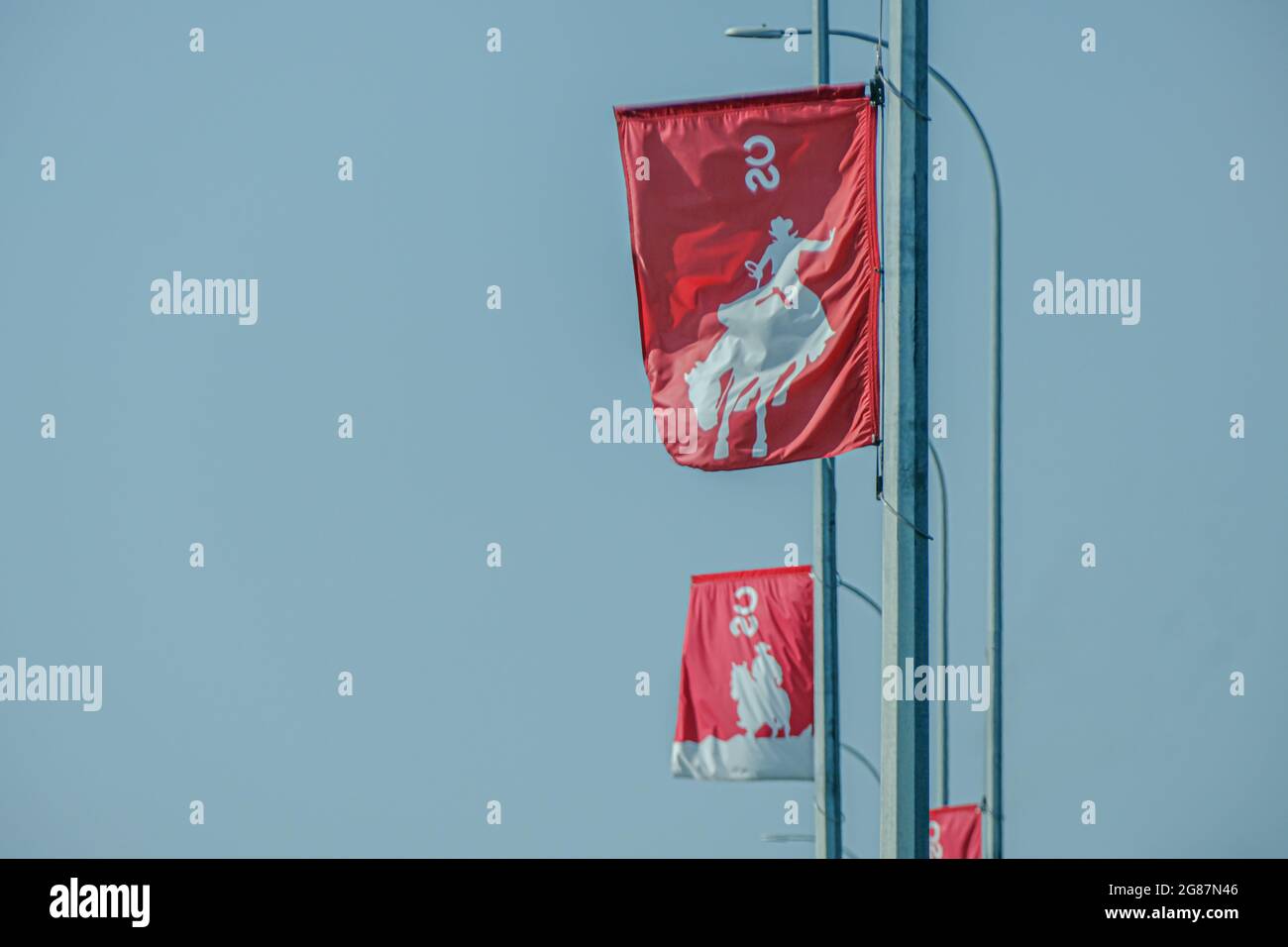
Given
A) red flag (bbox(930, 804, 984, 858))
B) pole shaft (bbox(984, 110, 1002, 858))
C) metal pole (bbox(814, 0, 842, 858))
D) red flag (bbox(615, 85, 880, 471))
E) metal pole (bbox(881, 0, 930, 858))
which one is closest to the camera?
metal pole (bbox(881, 0, 930, 858))

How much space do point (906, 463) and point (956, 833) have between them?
15.3 metres

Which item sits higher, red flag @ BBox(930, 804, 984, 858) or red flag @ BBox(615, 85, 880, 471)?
red flag @ BBox(615, 85, 880, 471)

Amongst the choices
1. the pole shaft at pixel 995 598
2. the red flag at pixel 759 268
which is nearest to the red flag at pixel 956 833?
the pole shaft at pixel 995 598

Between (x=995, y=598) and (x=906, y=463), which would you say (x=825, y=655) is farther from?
(x=906, y=463)

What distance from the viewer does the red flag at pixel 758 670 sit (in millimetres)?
23422

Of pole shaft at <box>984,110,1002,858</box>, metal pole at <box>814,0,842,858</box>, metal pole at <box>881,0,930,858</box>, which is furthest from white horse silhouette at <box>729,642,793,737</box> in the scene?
metal pole at <box>881,0,930,858</box>

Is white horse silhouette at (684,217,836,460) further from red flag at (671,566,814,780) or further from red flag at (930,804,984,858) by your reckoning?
A: red flag at (930,804,984,858)

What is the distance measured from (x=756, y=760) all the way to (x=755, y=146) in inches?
463

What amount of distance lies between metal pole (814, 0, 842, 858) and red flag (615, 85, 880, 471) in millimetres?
8998

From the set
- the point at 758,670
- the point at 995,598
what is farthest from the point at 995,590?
the point at 758,670

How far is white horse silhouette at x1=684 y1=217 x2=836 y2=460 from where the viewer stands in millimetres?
12734
